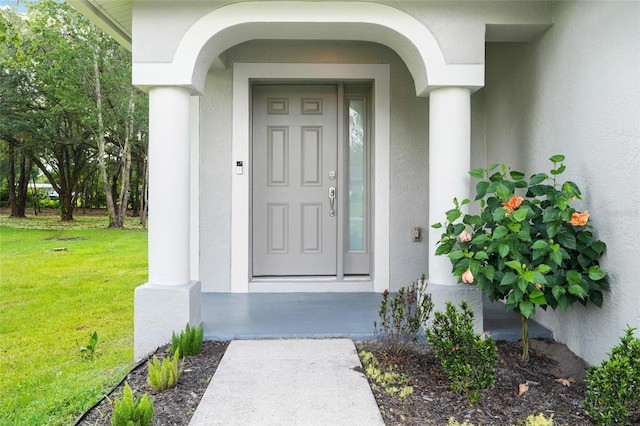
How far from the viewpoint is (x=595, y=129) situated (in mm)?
2801

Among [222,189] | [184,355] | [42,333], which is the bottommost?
[42,333]

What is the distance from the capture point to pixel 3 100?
12.2 meters

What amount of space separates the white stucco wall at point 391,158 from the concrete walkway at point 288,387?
1.53 metres

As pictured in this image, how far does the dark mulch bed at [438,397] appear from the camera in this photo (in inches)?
88.9

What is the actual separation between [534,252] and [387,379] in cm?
114

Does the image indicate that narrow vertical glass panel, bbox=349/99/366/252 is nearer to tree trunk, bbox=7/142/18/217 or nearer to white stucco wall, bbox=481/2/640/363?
white stucco wall, bbox=481/2/640/363

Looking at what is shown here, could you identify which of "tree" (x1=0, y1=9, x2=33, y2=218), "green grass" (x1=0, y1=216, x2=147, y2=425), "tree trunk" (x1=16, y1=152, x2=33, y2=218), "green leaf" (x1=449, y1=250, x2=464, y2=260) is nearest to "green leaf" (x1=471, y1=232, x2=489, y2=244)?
"green leaf" (x1=449, y1=250, x2=464, y2=260)

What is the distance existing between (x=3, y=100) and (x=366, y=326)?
13.1 m

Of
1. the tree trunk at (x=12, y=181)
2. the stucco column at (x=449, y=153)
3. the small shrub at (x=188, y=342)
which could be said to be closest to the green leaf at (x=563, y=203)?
the stucco column at (x=449, y=153)

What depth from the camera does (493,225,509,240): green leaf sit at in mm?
2666

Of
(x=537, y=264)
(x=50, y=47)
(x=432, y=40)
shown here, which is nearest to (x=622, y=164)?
(x=537, y=264)

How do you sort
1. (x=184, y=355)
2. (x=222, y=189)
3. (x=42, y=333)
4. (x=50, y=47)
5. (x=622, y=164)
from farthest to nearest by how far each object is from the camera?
(x=50, y=47)
(x=42, y=333)
(x=222, y=189)
(x=184, y=355)
(x=622, y=164)

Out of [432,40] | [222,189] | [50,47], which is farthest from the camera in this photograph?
[50,47]

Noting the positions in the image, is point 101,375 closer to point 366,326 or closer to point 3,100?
point 366,326
